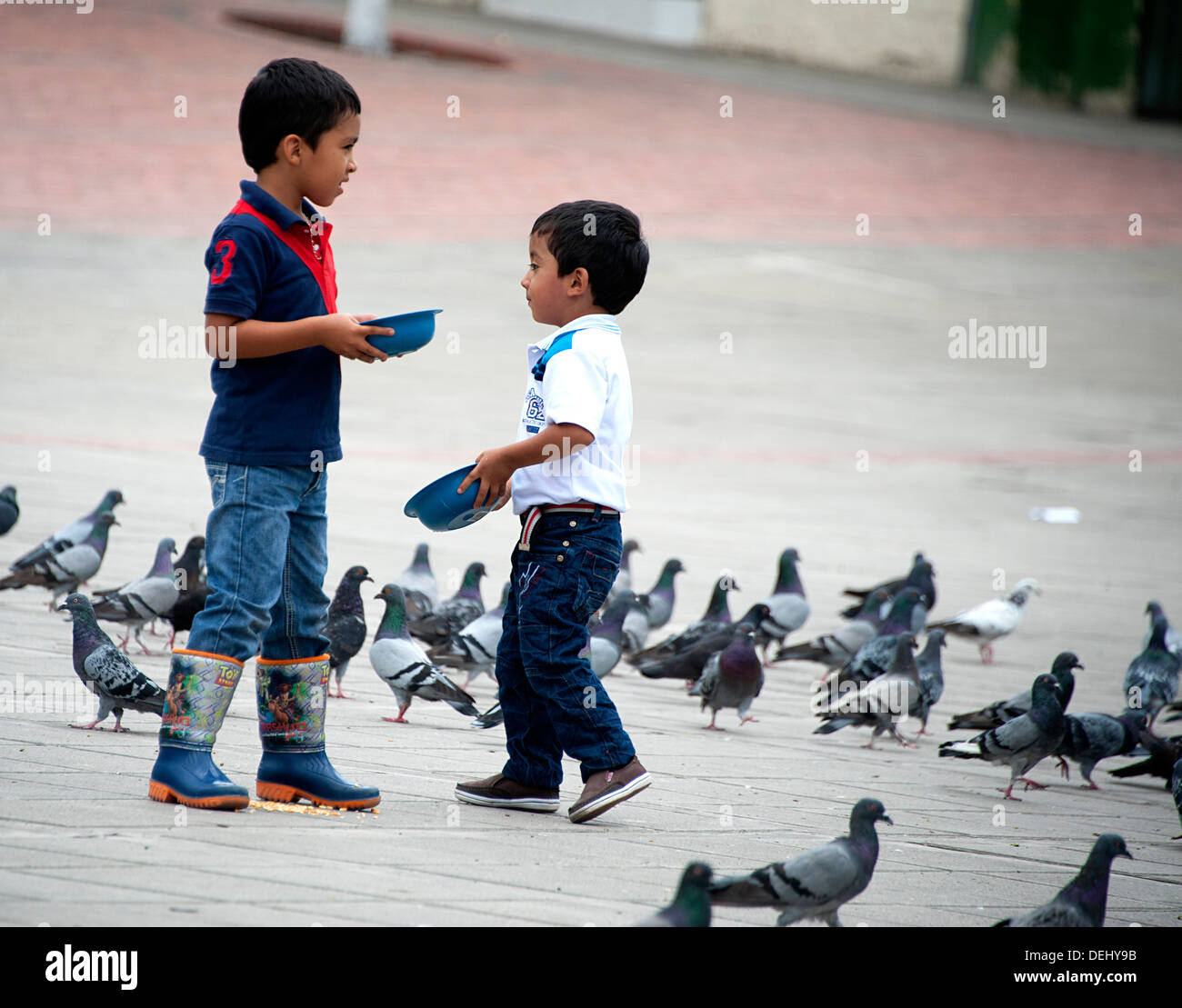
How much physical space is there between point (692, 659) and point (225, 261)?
3517 millimetres

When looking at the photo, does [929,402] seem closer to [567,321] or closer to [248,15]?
[567,321]

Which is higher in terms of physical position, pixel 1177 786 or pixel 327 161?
pixel 327 161

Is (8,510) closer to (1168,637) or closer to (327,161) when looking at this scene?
(327,161)

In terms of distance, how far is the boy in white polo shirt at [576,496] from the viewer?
4.25 meters

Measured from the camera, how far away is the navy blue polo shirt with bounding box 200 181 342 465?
3.91 m

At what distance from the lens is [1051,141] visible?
28.9m

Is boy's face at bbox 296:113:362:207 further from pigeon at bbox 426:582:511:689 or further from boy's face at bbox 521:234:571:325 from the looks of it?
pigeon at bbox 426:582:511:689

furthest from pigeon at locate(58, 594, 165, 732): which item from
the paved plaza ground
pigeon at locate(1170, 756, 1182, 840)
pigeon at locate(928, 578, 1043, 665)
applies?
pigeon at locate(928, 578, 1043, 665)

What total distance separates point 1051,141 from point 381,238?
14425 millimetres

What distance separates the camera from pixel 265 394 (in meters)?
3.96

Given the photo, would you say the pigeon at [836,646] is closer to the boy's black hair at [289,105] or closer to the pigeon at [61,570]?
the pigeon at [61,570]

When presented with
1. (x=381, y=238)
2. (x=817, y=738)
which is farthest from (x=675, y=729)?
(x=381, y=238)

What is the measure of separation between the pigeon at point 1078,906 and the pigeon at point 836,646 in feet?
12.9

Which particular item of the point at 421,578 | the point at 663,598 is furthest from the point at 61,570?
the point at 663,598
